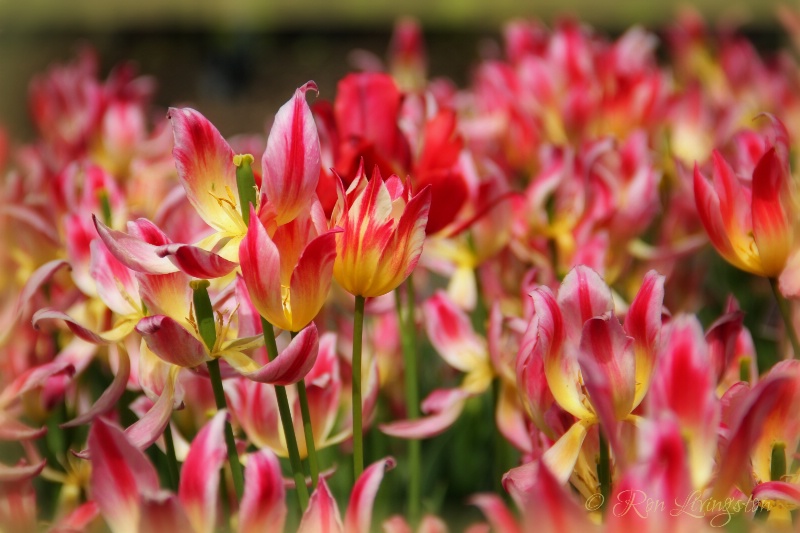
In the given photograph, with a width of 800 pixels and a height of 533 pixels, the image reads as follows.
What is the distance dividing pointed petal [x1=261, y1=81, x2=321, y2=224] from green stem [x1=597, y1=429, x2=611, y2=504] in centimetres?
22

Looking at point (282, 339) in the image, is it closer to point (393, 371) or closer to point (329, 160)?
point (329, 160)

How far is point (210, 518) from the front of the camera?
1.40 ft

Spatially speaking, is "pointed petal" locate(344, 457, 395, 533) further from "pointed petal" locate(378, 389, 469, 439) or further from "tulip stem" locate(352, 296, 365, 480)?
"pointed petal" locate(378, 389, 469, 439)

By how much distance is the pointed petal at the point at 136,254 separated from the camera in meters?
0.48

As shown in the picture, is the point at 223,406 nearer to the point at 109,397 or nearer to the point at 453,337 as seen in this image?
the point at 109,397

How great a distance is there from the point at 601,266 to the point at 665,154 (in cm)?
51

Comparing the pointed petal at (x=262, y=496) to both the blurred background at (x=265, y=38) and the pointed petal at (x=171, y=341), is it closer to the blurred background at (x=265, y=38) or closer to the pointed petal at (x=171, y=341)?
the pointed petal at (x=171, y=341)

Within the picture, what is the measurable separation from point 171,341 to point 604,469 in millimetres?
261

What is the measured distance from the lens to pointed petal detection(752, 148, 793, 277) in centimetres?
58

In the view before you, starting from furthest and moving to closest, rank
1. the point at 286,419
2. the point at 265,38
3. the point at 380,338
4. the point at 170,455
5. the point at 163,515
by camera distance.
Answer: the point at 265,38, the point at 380,338, the point at 170,455, the point at 286,419, the point at 163,515

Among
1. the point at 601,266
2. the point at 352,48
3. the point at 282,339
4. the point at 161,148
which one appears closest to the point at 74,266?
the point at 282,339

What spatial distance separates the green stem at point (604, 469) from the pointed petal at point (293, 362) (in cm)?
17

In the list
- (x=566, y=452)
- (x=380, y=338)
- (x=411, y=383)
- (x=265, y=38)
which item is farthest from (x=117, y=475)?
(x=265, y=38)

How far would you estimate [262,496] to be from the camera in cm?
44
